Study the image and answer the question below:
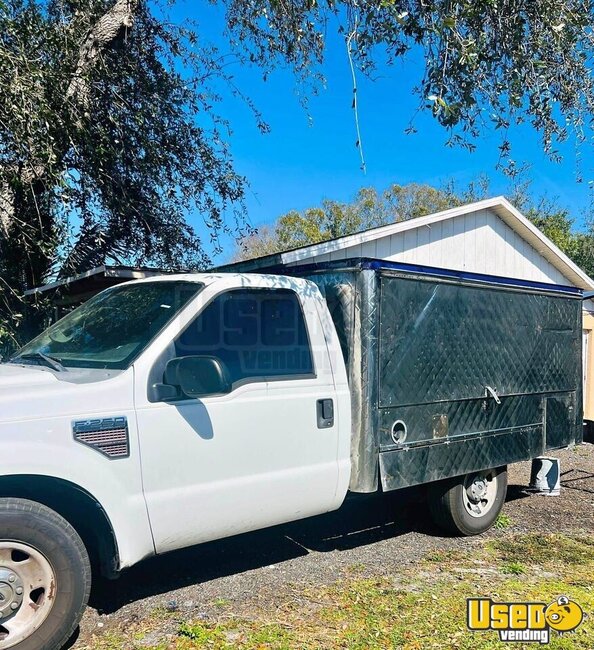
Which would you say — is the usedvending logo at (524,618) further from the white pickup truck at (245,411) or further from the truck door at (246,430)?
the truck door at (246,430)

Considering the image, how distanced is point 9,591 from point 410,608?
2.41 metres

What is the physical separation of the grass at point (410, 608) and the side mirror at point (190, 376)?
4.61 feet

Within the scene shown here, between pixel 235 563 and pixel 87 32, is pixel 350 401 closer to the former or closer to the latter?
pixel 235 563

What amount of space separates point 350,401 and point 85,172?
271 inches

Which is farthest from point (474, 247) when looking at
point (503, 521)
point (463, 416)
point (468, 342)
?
point (463, 416)

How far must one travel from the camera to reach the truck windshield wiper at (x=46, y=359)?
11.7 feet

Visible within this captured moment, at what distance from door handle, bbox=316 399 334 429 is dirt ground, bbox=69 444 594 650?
1.17m

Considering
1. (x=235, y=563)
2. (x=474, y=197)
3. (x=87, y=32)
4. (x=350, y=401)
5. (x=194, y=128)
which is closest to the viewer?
(x=350, y=401)

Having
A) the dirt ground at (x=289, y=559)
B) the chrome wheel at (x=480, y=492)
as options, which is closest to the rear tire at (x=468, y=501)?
the chrome wheel at (x=480, y=492)

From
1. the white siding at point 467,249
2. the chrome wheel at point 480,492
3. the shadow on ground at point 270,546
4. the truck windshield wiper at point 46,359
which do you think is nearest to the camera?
the truck windshield wiper at point 46,359

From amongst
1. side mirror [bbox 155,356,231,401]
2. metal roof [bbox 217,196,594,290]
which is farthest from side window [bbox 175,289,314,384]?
metal roof [bbox 217,196,594,290]

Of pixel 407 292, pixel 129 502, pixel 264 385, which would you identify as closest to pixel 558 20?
pixel 407 292

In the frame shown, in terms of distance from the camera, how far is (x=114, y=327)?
3.87m

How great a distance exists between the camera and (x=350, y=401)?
4199 millimetres
